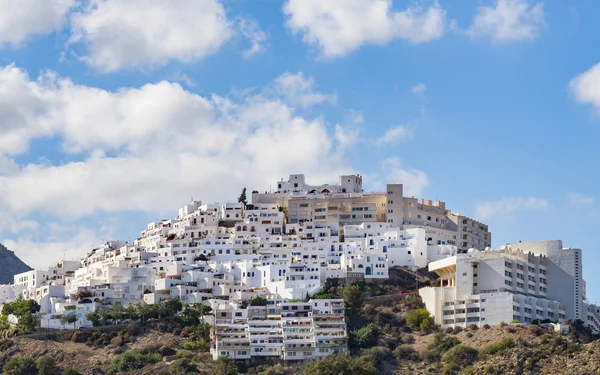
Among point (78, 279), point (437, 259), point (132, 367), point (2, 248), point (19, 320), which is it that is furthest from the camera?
point (2, 248)

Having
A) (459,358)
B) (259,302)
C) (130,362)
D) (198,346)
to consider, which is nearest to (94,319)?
(130,362)

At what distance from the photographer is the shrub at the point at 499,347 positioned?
249ft

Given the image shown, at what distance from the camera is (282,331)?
3162 inches

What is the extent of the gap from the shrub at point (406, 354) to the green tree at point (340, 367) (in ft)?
9.65

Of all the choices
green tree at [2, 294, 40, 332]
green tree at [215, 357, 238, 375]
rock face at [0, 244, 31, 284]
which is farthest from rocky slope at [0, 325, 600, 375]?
rock face at [0, 244, 31, 284]

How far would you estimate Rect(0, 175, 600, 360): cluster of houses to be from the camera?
81.3 metres

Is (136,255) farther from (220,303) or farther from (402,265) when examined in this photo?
(402,265)

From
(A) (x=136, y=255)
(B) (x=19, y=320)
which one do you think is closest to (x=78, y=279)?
(A) (x=136, y=255)

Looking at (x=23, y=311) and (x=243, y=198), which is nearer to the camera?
(x=23, y=311)

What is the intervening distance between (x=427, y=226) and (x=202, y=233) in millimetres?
17332

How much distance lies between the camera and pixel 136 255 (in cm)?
9888

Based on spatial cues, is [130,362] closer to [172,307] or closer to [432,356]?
[172,307]

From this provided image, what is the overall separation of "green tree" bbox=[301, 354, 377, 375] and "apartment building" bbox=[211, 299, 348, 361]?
294 cm

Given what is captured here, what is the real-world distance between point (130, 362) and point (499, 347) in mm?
21782
